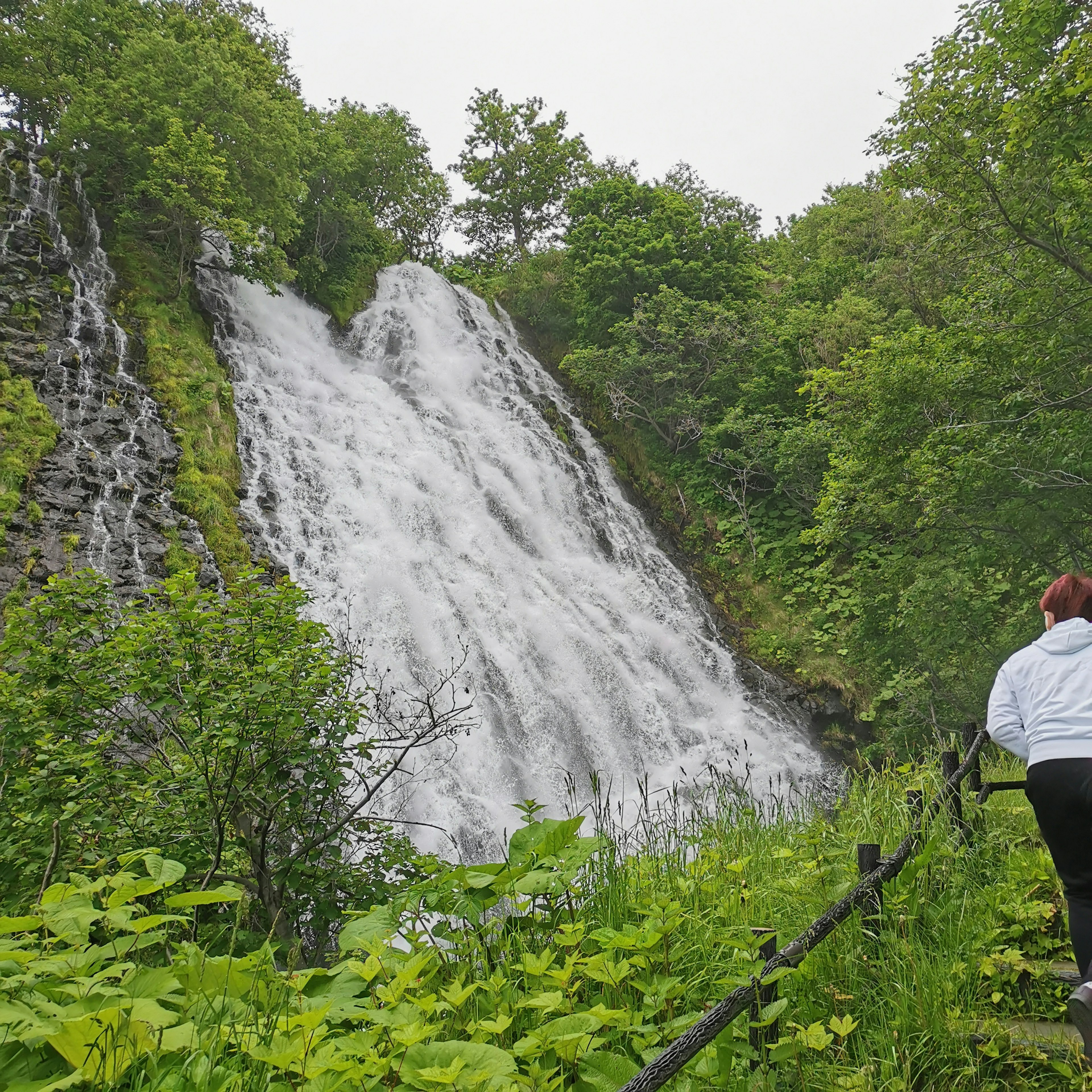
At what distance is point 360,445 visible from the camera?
41.7 ft

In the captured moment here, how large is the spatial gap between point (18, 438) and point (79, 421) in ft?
3.27

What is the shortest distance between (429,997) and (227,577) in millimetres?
8335

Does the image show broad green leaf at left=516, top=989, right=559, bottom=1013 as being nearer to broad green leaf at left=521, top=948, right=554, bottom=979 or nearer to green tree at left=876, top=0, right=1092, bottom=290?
broad green leaf at left=521, top=948, right=554, bottom=979

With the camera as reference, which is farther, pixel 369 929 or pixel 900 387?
pixel 900 387

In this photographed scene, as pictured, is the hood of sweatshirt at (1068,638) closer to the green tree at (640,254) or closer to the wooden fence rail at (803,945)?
the wooden fence rail at (803,945)

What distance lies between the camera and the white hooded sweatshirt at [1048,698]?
2195 millimetres

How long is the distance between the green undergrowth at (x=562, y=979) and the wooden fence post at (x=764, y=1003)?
0.05 feet

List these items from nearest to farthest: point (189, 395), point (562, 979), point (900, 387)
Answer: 1. point (562, 979)
2. point (900, 387)
3. point (189, 395)

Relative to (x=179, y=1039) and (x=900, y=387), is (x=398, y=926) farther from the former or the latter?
(x=900, y=387)

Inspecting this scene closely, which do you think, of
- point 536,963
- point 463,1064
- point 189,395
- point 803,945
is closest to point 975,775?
point 803,945

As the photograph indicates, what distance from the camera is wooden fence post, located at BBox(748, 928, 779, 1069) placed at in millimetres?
1735

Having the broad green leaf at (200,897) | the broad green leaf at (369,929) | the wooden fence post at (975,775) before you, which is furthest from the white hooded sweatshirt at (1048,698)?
the broad green leaf at (200,897)

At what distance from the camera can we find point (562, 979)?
1.57 m

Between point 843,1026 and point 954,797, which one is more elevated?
point 843,1026
